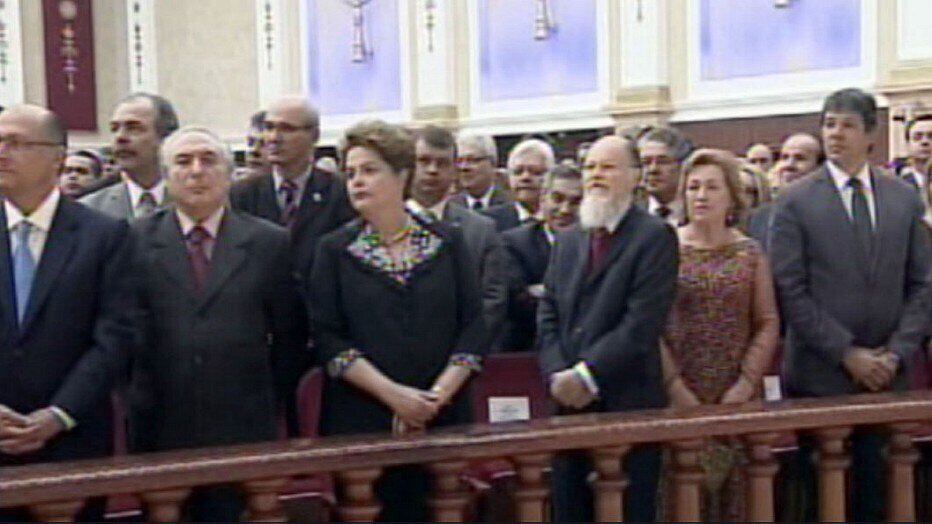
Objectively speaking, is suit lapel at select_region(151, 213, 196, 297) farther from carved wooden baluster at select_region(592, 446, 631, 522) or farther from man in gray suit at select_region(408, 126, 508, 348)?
carved wooden baluster at select_region(592, 446, 631, 522)

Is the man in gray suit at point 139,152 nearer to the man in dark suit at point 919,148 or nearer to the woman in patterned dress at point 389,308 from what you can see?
the woman in patterned dress at point 389,308

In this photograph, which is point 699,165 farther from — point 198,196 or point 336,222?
point 198,196

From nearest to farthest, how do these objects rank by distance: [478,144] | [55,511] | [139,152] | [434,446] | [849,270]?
[55,511] < [434,446] < [849,270] < [139,152] < [478,144]

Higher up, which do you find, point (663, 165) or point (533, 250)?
point (663, 165)

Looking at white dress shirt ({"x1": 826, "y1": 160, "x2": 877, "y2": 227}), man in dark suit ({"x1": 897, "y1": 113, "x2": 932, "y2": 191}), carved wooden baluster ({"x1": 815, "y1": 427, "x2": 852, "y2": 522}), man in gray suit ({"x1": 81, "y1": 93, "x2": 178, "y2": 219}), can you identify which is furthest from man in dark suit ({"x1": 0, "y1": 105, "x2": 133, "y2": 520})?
man in dark suit ({"x1": 897, "y1": 113, "x2": 932, "y2": 191})

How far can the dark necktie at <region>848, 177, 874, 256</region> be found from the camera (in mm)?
3203

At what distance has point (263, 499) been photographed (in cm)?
197

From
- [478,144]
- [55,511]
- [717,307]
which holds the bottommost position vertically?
[55,511]

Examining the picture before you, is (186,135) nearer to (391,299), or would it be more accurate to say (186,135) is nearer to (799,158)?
(391,299)

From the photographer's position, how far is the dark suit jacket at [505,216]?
179 inches

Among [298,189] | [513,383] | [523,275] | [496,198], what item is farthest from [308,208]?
[496,198]

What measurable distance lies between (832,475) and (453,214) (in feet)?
5.40

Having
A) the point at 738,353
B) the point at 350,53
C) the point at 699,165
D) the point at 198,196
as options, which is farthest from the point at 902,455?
the point at 350,53

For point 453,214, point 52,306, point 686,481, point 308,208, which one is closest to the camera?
point 686,481
